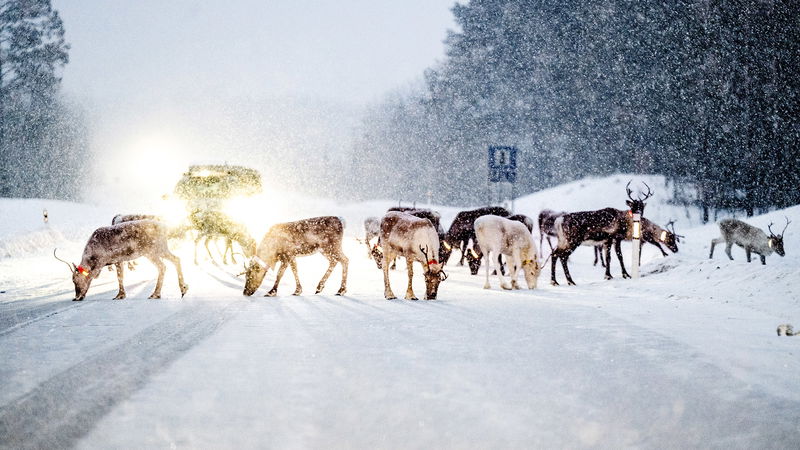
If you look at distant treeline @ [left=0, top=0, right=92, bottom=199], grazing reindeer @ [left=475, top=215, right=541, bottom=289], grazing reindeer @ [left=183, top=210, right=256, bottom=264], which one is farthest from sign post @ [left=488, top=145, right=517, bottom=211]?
distant treeline @ [left=0, top=0, right=92, bottom=199]

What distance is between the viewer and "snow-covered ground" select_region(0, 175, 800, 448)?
3.25 meters

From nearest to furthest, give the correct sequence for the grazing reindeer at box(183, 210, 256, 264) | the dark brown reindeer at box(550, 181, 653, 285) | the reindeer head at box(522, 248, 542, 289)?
the reindeer head at box(522, 248, 542, 289) < the dark brown reindeer at box(550, 181, 653, 285) < the grazing reindeer at box(183, 210, 256, 264)

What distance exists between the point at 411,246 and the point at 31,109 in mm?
40773

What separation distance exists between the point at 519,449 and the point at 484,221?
8.28 meters

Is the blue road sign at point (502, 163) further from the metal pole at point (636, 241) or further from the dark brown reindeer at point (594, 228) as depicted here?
the metal pole at point (636, 241)

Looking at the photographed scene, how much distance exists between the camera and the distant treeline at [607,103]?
21828 millimetres

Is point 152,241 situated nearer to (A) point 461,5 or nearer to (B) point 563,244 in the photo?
(B) point 563,244

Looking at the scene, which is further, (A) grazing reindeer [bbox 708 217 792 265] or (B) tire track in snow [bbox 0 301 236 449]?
(A) grazing reindeer [bbox 708 217 792 265]

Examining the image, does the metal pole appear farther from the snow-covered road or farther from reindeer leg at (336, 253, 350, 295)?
A: reindeer leg at (336, 253, 350, 295)

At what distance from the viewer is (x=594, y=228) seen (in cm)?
1306

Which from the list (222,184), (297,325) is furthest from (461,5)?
(297,325)

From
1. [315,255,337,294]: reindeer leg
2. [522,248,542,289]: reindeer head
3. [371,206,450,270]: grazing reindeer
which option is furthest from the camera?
[371,206,450,270]: grazing reindeer

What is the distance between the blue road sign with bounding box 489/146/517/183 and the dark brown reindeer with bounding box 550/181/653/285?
10570mm

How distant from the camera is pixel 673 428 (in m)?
3.32
